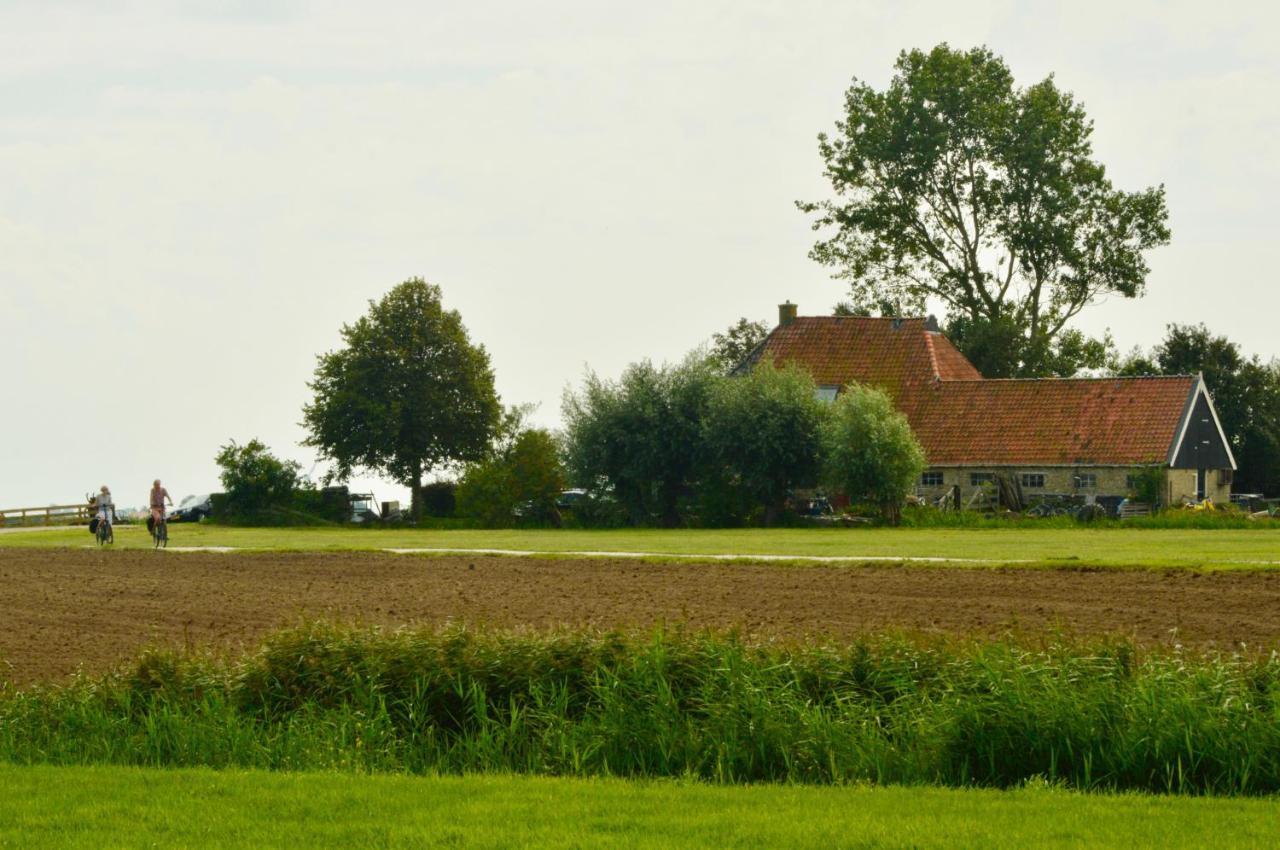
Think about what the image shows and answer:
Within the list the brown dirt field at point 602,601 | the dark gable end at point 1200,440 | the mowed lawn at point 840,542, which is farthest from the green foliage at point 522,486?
the brown dirt field at point 602,601

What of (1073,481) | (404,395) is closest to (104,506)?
(404,395)

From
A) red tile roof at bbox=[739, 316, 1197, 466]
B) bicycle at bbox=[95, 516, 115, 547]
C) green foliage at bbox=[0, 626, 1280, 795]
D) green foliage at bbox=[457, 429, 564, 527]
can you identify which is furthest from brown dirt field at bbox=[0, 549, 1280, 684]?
red tile roof at bbox=[739, 316, 1197, 466]

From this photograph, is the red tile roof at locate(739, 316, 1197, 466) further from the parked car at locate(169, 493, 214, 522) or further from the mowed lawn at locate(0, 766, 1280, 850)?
the mowed lawn at locate(0, 766, 1280, 850)

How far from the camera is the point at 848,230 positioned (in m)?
78.6

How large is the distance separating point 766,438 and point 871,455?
376cm

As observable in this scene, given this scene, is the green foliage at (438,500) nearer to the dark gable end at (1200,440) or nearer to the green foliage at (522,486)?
the green foliage at (522,486)

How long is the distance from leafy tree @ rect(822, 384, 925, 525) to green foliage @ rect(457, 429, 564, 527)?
435 inches

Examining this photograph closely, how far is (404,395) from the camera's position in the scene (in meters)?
76.2

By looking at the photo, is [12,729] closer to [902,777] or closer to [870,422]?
[902,777]

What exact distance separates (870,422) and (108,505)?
24695 mm

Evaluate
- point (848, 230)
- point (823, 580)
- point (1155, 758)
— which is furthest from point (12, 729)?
point (848, 230)

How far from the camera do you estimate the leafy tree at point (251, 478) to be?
6762 cm

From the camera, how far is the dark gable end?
6281 centimetres

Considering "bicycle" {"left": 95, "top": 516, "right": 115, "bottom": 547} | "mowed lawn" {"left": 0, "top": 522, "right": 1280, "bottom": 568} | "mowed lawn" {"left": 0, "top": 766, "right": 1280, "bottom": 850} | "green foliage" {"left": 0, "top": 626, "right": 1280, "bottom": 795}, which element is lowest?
"mowed lawn" {"left": 0, "top": 766, "right": 1280, "bottom": 850}
